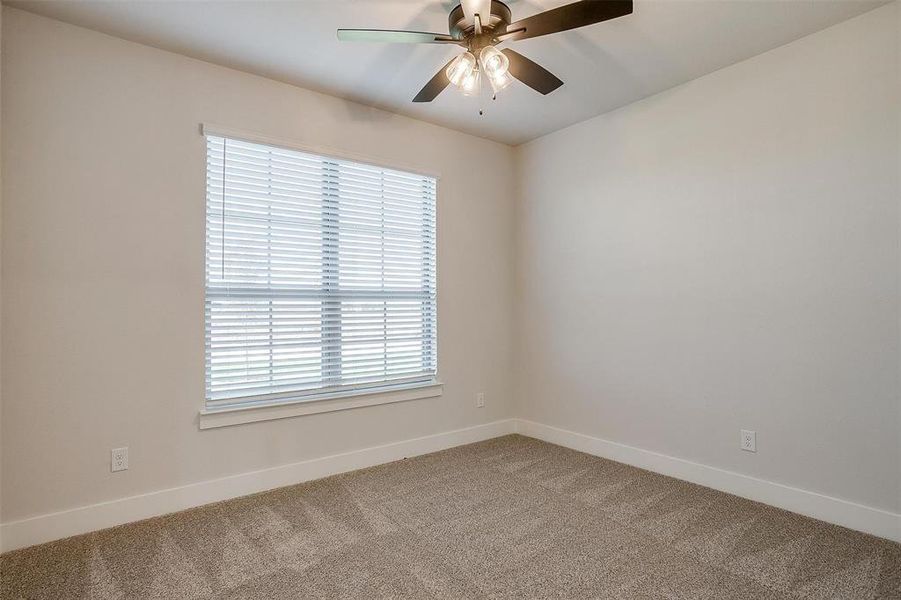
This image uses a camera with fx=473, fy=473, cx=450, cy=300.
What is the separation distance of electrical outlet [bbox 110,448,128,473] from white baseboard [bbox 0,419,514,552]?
0.17 metres

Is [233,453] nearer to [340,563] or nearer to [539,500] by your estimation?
[340,563]

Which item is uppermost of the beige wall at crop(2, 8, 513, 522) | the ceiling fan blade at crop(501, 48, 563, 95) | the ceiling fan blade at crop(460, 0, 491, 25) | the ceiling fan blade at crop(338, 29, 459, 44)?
the ceiling fan blade at crop(460, 0, 491, 25)

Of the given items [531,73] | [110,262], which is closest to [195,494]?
[110,262]

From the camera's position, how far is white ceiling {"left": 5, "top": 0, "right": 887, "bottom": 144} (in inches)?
90.4

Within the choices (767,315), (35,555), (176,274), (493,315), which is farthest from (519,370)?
(35,555)

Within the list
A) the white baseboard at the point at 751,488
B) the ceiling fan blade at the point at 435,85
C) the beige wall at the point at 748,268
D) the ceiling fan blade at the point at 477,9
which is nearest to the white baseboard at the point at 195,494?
the white baseboard at the point at 751,488

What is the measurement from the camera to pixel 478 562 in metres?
2.14

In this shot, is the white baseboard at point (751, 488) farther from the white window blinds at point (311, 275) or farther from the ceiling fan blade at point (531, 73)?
the ceiling fan blade at point (531, 73)

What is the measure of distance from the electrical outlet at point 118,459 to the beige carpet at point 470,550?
30cm

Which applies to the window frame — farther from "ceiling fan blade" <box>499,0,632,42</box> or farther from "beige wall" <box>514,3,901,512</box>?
"ceiling fan blade" <box>499,0,632,42</box>

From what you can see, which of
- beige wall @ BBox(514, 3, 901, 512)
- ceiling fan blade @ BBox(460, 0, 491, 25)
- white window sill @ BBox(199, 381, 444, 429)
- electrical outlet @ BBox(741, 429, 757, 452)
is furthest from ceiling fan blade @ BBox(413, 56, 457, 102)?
electrical outlet @ BBox(741, 429, 757, 452)

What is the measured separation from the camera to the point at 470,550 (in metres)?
2.24

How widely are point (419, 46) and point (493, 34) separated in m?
0.68

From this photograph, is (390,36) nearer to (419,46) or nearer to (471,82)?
(471,82)
